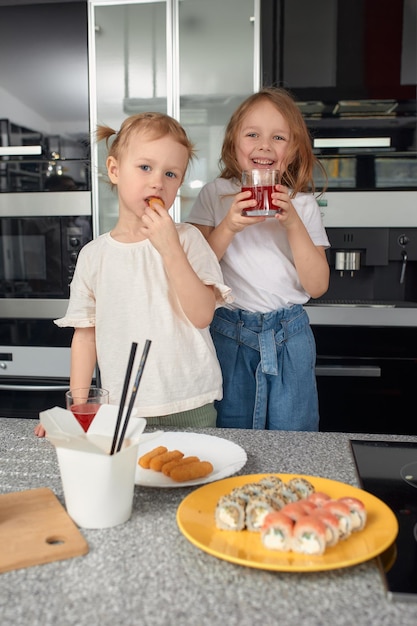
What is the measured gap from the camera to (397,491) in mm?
855

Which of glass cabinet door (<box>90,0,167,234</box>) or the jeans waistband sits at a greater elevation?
glass cabinet door (<box>90,0,167,234</box>)

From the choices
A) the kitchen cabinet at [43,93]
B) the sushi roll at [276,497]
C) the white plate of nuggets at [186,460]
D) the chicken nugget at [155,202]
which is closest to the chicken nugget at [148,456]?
the white plate of nuggets at [186,460]

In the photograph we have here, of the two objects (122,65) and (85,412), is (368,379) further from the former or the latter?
(85,412)

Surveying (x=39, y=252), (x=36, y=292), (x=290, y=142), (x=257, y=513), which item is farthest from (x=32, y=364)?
(x=257, y=513)

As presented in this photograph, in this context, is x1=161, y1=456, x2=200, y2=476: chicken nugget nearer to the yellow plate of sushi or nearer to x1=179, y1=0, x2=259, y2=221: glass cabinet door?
the yellow plate of sushi

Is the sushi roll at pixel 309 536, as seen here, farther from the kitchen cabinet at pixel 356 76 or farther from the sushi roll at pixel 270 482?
the kitchen cabinet at pixel 356 76

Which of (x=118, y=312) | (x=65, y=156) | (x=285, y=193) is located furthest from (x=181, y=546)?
(x=65, y=156)

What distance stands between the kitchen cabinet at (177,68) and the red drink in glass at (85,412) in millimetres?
1752

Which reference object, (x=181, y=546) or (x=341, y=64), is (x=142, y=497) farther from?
(x=341, y=64)

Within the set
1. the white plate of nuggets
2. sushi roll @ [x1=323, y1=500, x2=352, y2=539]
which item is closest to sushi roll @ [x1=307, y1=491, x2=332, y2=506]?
sushi roll @ [x1=323, y1=500, x2=352, y2=539]

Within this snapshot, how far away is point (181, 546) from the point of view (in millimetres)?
713

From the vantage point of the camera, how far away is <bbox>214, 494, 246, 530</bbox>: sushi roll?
0.71 meters

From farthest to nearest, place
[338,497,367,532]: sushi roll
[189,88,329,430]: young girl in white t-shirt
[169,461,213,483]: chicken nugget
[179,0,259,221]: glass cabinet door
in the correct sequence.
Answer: [179,0,259,221]: glass cabinet door, [189,88,329,430]: young girl in white t-shirt, [169,461,213,483]: chicken nugget, [338,497,367,532]: sushi roll

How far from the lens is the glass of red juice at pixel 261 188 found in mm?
1333
